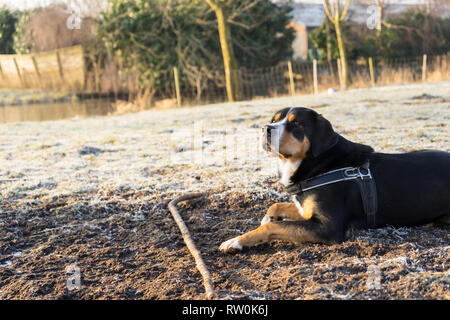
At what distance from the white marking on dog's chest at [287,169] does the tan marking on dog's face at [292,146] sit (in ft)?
0.32

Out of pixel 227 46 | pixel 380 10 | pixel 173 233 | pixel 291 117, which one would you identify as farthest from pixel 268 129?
pixel 380 10

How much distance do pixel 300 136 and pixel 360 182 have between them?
2.04ft

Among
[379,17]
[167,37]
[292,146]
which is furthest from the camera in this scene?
[379,17]

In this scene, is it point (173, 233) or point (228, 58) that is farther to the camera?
point (228, 58)

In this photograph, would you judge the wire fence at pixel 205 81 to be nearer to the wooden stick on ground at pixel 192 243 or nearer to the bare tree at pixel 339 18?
the bare tree at pixel 339 18

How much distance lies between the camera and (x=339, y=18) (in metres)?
24.9

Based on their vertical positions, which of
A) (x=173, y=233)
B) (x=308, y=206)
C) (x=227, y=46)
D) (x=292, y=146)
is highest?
A: (x=227, y=46)

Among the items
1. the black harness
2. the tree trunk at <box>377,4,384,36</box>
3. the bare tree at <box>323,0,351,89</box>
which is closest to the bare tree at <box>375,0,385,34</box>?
the tree trunk at <box>377,4,384,36</box>

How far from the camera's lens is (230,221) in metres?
4.17

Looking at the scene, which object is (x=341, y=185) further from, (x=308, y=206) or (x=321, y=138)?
(x=321, y=138)

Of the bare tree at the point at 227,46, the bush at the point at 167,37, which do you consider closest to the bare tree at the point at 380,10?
the bush at the point at 167,37

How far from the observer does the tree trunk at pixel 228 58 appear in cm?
2067

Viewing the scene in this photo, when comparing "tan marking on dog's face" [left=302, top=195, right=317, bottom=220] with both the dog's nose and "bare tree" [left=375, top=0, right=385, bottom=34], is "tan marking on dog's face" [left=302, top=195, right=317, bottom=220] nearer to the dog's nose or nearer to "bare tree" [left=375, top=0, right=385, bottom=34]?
the dog's nose

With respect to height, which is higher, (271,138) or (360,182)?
(271,138)
